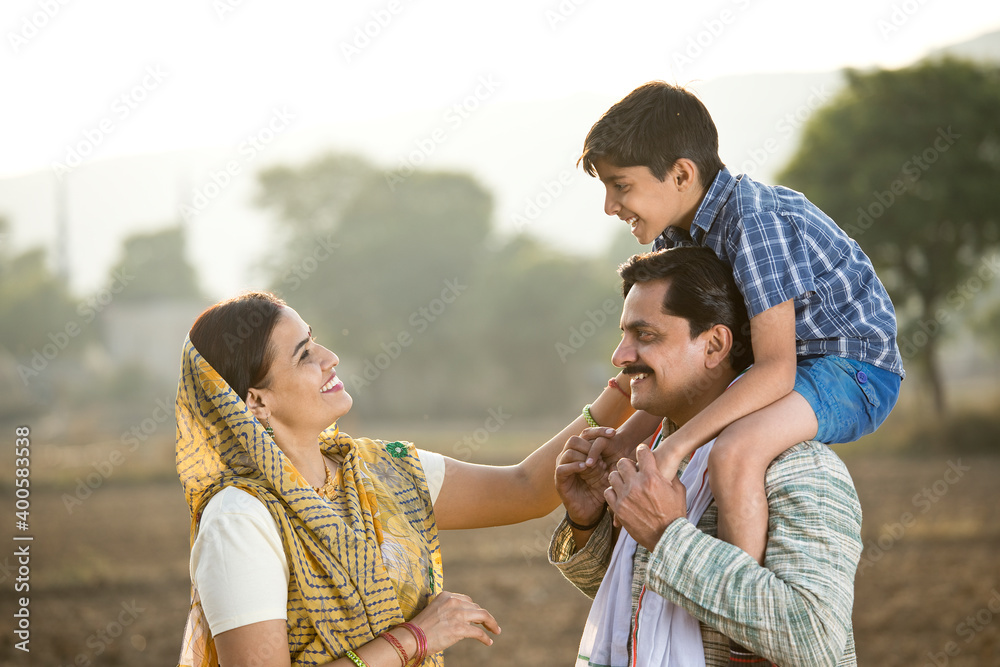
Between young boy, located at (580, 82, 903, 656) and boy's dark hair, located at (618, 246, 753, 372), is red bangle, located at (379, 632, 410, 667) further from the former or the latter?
boy's dark hair, located at (618, 246, 753, 372)

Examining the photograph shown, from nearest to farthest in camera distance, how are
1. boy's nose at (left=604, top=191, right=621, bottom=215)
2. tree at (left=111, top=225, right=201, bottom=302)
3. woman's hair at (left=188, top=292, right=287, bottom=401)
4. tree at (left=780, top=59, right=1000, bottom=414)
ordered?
woman's hair at (left=188, top=292, right=287, bottom=401) < boy's nose at (left=604, top=191, right=621, bottom=215) < tree at (left=780, top=59, right=1000, bottom=414) < tree at (left=111, top=225, right=201, bottom=302)

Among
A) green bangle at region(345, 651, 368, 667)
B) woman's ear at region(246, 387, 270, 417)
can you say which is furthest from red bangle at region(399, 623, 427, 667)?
woman's ear at region(246, 387, 270, 417)

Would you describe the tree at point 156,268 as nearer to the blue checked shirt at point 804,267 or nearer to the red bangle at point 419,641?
the red bangle at point 419,641

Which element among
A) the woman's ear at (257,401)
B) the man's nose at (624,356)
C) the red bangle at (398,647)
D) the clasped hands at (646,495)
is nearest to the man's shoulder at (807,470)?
the clasped hands at (646,495)

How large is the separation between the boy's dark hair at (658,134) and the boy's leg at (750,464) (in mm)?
853

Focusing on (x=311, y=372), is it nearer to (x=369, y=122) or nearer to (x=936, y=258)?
(x=936, y=258)

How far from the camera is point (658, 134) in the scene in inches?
106

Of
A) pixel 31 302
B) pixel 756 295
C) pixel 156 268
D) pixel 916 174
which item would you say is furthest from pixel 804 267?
pixel 156 268

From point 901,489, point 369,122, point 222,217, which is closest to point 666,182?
point 901,489

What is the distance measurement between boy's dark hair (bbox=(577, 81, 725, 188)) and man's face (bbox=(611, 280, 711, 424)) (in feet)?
1.51

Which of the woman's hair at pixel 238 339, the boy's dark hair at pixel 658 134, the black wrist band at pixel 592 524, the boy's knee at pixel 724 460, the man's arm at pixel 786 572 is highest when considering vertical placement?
the boy's dark hair at pixel 658 134

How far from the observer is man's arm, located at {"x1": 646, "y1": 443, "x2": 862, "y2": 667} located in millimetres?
2061

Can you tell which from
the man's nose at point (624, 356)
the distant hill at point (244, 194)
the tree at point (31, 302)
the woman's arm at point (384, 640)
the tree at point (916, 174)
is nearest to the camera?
the woman's arm at point (384, 640)

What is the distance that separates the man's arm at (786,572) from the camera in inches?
81.1
